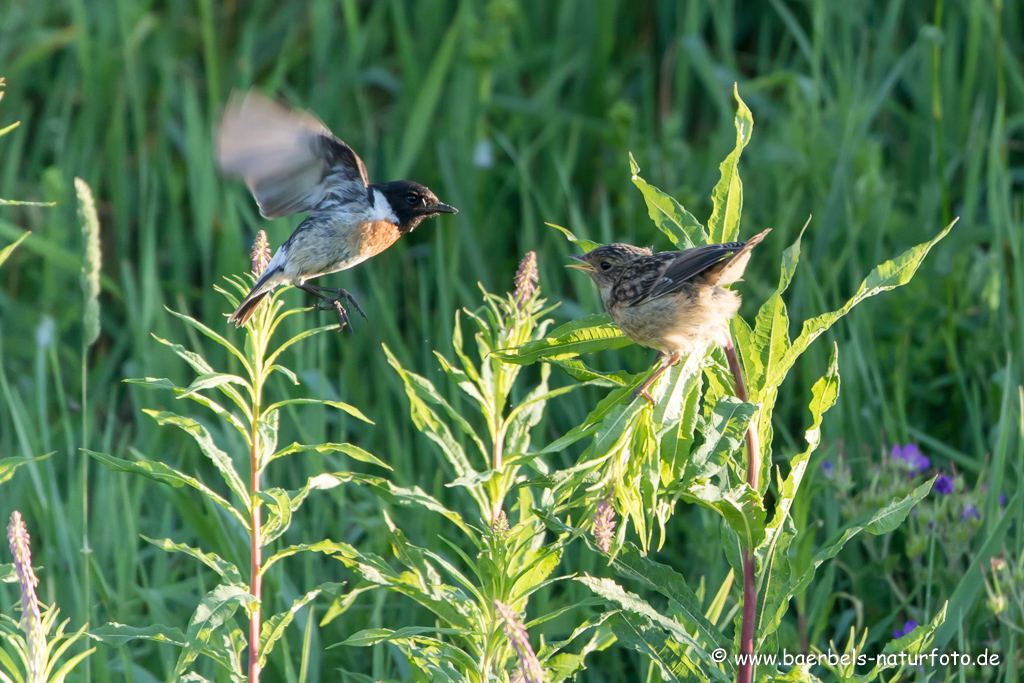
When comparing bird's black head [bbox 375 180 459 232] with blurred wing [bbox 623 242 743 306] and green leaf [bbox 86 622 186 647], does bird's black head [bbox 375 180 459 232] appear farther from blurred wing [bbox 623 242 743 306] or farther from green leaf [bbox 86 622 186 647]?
green leaf [bbox 86 622 186 647]

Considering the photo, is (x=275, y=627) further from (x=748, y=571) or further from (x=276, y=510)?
(x=748, y=571)

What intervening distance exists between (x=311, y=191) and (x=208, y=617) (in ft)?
4.97

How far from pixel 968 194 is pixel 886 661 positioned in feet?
9.20

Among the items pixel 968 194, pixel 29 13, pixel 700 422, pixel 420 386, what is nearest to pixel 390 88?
pixel 29 13

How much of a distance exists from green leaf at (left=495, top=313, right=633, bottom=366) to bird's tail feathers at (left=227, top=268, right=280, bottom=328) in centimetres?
65

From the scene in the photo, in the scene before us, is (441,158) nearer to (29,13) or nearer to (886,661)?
(29,13)

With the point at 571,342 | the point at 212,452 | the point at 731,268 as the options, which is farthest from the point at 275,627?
the point at 731,268

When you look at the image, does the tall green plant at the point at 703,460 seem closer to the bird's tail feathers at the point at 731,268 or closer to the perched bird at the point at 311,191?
the bird's tail feathers at the point at 731,268

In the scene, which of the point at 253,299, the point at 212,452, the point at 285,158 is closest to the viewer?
the point at 212,452

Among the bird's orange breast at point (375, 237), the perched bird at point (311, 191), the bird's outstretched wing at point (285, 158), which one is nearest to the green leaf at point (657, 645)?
the perched bird at point (311, 191)

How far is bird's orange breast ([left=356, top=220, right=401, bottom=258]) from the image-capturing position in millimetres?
3004

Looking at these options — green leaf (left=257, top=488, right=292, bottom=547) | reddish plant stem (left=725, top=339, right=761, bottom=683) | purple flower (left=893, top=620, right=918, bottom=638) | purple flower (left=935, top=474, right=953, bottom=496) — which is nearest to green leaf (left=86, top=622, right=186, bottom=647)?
green leaf (left=257, top=488, right=292, bottom=547)

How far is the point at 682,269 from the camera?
248cm

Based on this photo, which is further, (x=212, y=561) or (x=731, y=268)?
(x=731, y=268)
